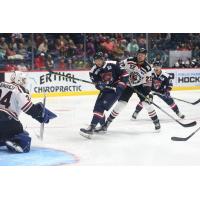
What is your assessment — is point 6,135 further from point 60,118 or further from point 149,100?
point 149,100

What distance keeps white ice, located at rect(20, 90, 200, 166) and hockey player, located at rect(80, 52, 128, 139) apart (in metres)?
0.10

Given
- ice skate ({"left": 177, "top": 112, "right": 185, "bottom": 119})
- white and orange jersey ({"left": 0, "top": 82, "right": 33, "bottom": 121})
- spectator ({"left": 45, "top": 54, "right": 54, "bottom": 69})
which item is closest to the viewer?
white and orange jersey ({"left": 0, "top": 82, "right": 33, "bottom": 121})

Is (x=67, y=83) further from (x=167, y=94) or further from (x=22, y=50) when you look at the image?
(x=167, y=94)

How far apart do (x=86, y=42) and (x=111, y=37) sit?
0.69 ft

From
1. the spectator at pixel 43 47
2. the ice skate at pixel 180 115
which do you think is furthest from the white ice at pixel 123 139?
the spectator at pixel 43 47

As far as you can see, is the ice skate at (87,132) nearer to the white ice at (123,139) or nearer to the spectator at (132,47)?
the white ice at (123,139)

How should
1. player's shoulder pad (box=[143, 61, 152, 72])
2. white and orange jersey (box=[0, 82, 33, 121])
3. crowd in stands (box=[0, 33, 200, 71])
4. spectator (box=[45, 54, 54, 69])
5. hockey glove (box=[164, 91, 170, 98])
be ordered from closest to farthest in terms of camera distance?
white and orange jersey (box=[0, 82, 33, 121]) < crowd in stands (box=[0, 33, 200, 71]) < player's shoulder pad (box=[143, 61, 152, 72]) < spectator (box=[45, 54, 54, 69]) < hockey glove (box=[164, 91, 170, 98])

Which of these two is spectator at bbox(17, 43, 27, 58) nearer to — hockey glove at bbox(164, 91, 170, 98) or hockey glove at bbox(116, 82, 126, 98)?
hockey glove at bbox(116, 82, 126, 98)

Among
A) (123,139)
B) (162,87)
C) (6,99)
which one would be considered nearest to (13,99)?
(6,99)

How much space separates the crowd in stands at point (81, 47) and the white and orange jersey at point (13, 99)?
42cm

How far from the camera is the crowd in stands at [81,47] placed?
4.26 m

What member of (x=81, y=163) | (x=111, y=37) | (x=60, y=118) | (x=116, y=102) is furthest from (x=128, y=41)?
(x=81, y=163)

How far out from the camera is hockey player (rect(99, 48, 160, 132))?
14.3ft

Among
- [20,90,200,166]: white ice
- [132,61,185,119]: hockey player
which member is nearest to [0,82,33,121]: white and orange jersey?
[20,90,200,166]: white ice
